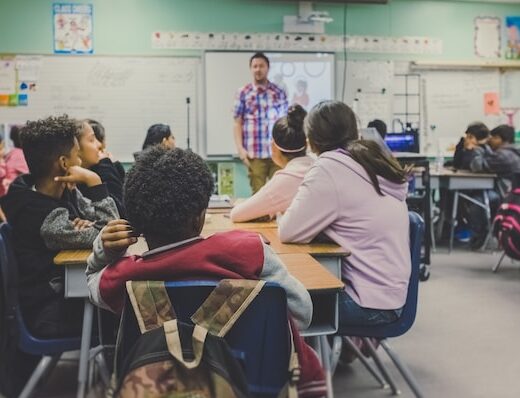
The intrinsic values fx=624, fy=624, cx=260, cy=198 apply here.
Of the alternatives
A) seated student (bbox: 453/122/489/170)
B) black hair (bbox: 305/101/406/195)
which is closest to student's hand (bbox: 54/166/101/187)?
black hair (bbox: 305/101/406/195)

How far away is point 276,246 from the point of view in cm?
222

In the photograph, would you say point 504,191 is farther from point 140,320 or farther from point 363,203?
point 140,320

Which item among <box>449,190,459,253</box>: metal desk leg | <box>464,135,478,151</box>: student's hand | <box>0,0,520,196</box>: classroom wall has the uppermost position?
<box>0,0,520,196</box>: classroom wall

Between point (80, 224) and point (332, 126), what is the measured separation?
98 centimetres

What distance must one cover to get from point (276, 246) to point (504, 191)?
4283mm

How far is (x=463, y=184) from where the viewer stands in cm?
578

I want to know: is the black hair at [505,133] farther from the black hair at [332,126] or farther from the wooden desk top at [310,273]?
the wooden desk top at [310,273]

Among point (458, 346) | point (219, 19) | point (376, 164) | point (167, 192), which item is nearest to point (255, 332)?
point (167, 192)

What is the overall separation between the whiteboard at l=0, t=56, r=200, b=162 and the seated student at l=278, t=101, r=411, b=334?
430 centimetres

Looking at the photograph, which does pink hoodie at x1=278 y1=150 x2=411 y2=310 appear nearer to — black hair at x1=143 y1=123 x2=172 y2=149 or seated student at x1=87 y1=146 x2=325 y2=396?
seated student at x1=87 y1=146 x2=325 y2=396

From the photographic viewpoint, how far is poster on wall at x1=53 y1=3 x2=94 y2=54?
6129 mm

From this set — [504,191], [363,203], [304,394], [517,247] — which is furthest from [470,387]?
[504,191]

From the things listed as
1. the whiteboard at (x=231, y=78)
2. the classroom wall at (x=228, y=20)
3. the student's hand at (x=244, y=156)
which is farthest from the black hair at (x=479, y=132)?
the student's hand at (x=244, y=156)

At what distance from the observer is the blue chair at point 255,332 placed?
45.2 inches
